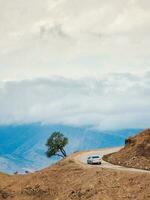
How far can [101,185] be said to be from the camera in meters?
88.0

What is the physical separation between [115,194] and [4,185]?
4366 centimetres

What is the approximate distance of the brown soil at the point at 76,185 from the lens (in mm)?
81125

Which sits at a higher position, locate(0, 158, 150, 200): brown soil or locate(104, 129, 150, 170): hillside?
locate(104, 129, 150, 170): hillside

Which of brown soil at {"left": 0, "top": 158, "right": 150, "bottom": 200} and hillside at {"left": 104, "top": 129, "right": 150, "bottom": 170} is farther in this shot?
hillside at {"left": 104, "top": 129, "right": 150, "bottom": 170}

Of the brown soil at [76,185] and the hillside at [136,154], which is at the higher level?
the hillside at [136,154]

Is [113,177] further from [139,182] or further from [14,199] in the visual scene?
[14,199]

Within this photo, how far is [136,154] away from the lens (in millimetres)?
115875

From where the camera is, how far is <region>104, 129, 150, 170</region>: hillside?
10774 cm

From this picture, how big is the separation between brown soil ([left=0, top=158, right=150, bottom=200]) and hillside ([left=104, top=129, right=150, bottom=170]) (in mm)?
8987

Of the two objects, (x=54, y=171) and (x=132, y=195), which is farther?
(x=54, y=171)

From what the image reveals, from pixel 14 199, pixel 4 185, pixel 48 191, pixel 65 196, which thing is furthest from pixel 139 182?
pixel 4 185

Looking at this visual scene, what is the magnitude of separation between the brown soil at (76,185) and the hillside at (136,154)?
8.99 m

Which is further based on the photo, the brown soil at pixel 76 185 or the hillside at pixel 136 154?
the hillside at pixel 136 154

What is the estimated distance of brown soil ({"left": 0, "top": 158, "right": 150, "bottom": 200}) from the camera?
81.1m
